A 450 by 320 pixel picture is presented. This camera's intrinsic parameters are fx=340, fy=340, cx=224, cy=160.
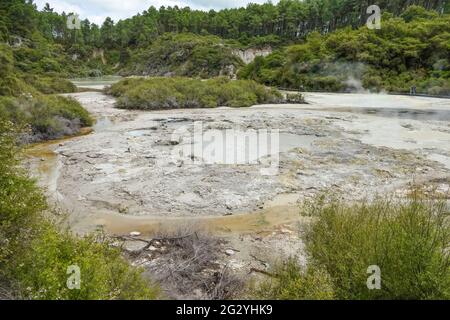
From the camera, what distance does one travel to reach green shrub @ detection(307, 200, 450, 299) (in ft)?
13.4

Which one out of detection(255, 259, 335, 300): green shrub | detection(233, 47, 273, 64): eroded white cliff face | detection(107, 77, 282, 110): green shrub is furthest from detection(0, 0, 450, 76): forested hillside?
detection(255, 259, 335, 300): green shrub

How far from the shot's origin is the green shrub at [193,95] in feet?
97.0

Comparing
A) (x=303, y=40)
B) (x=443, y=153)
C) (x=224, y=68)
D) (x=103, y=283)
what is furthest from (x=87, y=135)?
(x=303, y=40)

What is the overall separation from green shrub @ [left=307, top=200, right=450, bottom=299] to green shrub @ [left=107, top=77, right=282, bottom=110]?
85.6ft

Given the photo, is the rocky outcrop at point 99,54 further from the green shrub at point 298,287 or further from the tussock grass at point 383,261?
the tussock grass at point 383,261

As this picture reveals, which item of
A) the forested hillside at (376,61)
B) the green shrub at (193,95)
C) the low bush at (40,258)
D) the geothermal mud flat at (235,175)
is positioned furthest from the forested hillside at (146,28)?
the low bush at (40,258)

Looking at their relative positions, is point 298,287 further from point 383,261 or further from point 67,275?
point 67,275

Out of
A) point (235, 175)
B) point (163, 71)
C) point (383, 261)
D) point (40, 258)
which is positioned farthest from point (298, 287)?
point (163, 71)

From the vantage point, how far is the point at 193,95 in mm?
31484

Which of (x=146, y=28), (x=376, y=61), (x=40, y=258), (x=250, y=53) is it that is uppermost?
(x=146, y=28)

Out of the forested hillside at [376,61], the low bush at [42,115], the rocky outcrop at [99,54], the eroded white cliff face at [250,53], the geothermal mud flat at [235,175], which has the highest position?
the rocky outcrop at [99,54]

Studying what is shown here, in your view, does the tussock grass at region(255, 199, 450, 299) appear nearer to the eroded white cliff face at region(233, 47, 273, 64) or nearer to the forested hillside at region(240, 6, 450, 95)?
the forested hillside at region(240, 6, 450, 95)

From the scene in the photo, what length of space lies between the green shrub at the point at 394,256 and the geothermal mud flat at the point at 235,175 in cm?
227

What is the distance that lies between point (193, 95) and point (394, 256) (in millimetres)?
28563
